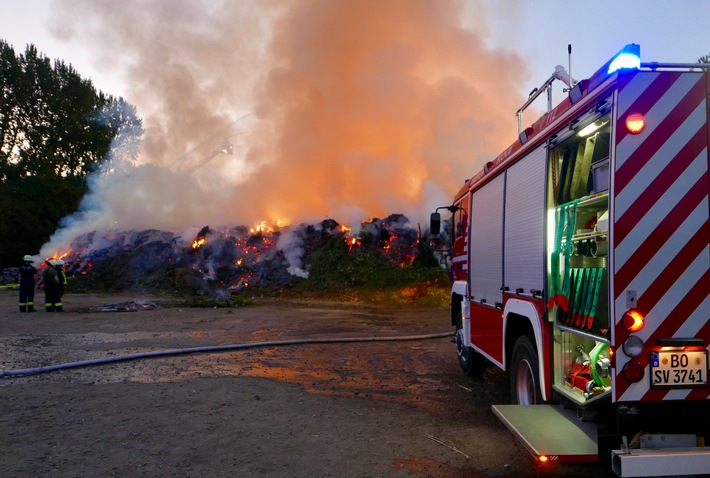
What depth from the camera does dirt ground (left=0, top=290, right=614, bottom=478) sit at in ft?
13.4

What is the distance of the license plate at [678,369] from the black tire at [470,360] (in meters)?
3.84

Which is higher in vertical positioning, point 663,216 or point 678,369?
point 663,216

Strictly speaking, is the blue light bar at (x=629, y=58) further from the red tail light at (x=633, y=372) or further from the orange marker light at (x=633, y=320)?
the red tail light at (x=633, y=372)

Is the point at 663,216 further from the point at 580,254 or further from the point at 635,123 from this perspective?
the point at 580,254

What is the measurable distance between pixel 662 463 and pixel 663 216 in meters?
1.42

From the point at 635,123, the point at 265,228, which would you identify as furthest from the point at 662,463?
the point at 265,228

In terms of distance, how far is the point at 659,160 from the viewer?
3.12 meters

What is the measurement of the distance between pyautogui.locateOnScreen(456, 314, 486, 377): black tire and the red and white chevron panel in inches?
154

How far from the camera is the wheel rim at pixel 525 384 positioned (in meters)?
4.43

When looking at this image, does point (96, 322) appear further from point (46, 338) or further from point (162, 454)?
point (162, 454)

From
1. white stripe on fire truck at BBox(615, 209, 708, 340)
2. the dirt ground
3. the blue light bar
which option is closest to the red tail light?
white stripe on fire truck at BBox(615, 209, 708, 340)

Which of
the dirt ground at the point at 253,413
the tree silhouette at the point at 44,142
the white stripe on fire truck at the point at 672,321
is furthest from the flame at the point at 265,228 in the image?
the white stripe on fire truck at the point at 672,321

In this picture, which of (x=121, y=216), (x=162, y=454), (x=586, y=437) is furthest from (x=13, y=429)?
(x=121, y=216)

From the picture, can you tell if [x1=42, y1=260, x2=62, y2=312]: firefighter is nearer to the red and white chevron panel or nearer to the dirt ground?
the dirt ground
